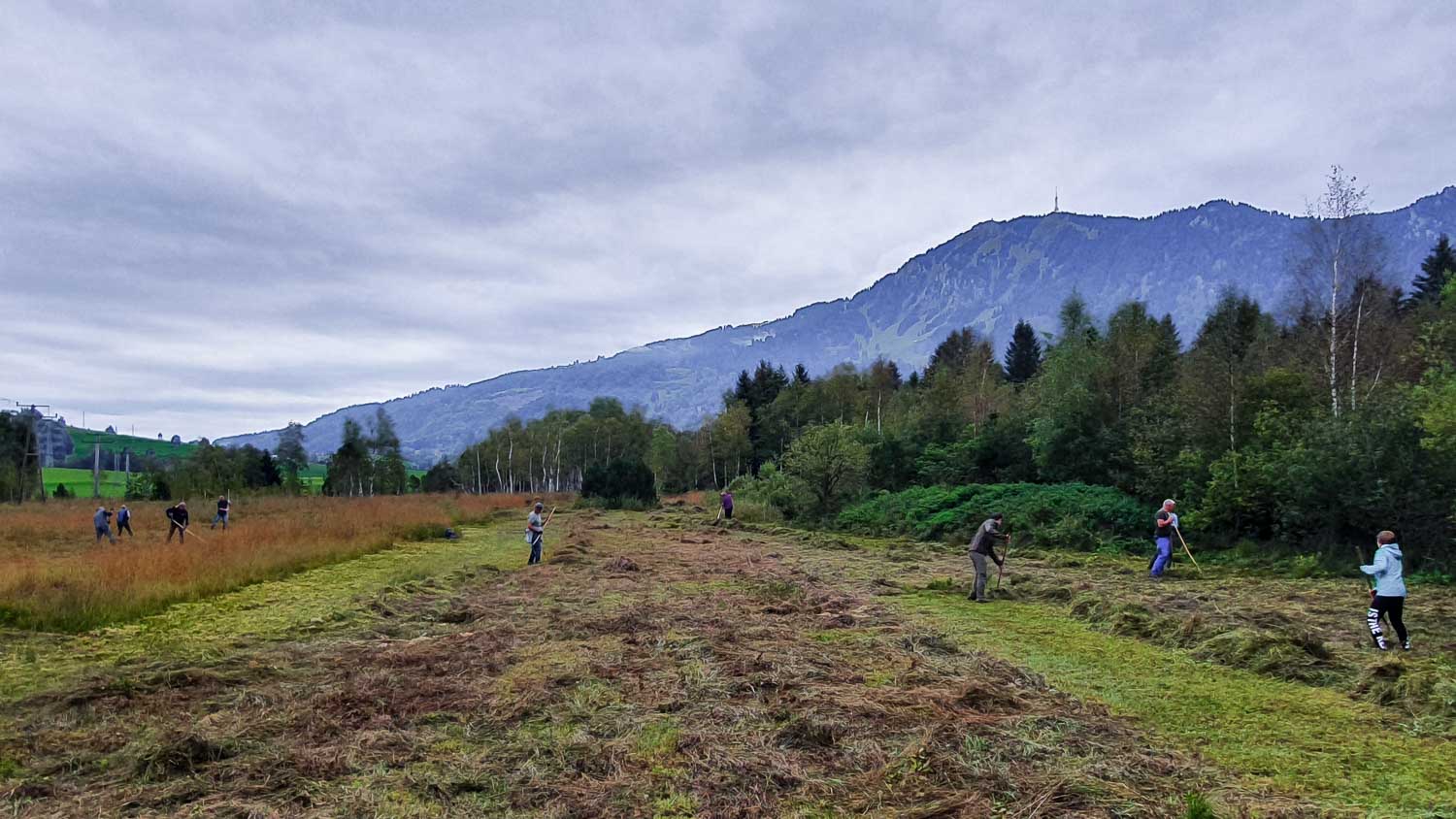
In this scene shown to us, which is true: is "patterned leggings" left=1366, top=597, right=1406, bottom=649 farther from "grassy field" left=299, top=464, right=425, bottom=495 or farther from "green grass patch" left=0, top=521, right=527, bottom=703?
"grassy field" left=299, top=464, right=425, bottom=495

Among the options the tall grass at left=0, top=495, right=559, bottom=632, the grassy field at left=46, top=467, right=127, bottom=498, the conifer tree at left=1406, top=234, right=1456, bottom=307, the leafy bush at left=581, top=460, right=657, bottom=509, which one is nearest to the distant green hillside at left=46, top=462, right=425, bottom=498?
the grassy field at left=46, top=467, right=127, bottom=498

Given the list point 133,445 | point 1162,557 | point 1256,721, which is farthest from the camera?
point 133,445

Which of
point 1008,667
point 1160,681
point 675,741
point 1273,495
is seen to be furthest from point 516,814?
point 1273,495

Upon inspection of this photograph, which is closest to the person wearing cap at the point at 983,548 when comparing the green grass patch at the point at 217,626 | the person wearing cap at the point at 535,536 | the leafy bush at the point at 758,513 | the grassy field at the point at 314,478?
the green grass patch at the point at 217,626

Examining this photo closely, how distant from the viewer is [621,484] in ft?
172

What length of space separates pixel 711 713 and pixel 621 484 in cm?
4575

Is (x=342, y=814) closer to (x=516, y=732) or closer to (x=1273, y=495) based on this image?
(x=516, y=732)

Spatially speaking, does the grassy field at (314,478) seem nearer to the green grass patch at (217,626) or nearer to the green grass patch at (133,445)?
the green grass patch at (133,445)

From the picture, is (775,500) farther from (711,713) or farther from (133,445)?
(133,445)

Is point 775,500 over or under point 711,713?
over

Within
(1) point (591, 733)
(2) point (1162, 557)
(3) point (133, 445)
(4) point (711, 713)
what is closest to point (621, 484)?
(2) point (1162, 557)

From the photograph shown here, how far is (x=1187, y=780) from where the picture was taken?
5.74 m

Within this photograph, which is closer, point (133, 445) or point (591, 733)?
point (591, 733)

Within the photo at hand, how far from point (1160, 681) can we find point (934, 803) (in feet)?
16.2
